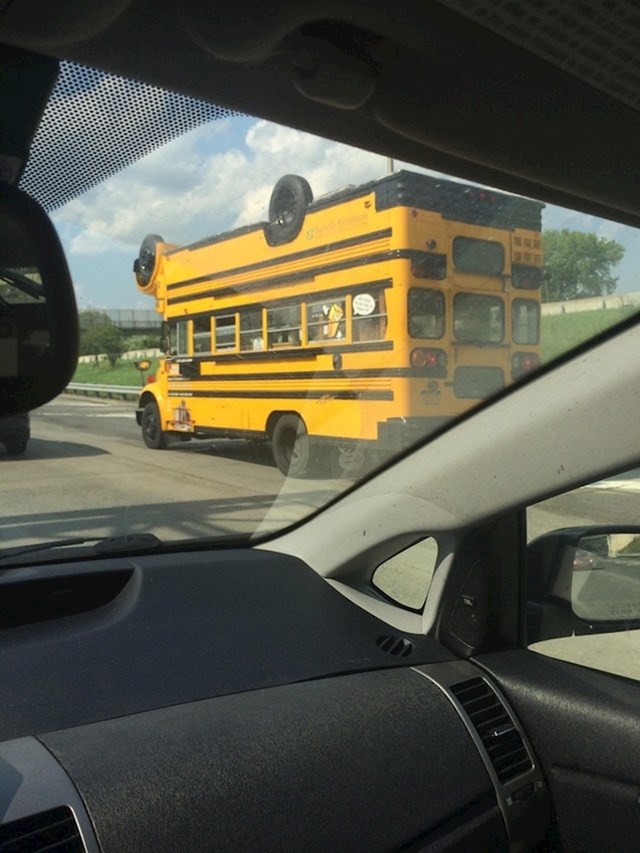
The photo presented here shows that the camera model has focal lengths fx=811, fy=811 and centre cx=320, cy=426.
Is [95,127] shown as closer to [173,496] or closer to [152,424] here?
[173,496]

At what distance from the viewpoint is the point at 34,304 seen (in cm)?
160

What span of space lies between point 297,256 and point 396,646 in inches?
75.4

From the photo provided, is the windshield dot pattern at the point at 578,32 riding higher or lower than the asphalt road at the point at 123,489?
higher

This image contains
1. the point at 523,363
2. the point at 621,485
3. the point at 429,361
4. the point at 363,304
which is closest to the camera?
the point at 621,485

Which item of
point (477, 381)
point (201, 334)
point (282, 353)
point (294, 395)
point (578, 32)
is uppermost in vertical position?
point (578, 32)

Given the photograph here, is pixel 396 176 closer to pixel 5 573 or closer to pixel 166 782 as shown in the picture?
pixel 5 573

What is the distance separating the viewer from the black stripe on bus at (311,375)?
3506 mm

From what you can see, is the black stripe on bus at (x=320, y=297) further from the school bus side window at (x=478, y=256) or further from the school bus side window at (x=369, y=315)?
the school bus side window at (x=478, y=256)

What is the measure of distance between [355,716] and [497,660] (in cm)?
56

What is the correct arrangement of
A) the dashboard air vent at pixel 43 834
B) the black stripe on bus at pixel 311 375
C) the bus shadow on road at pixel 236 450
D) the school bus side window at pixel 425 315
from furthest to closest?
1. the bus shadow on road at pixel 236 450
2. the black stripe on bus at pixel 311 375
3. the school bus side window at pixel 425 315
4. the dashboard air vent at pixel 43 834

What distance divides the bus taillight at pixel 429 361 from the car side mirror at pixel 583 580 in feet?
2.41

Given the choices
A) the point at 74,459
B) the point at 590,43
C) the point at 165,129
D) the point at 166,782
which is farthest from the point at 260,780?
the point at 74,459

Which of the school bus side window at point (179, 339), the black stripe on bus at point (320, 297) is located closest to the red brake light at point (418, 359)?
the black stripe on bus at point (320, 297)

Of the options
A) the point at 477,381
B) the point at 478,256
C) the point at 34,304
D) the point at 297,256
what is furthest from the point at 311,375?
the point at 34,304
